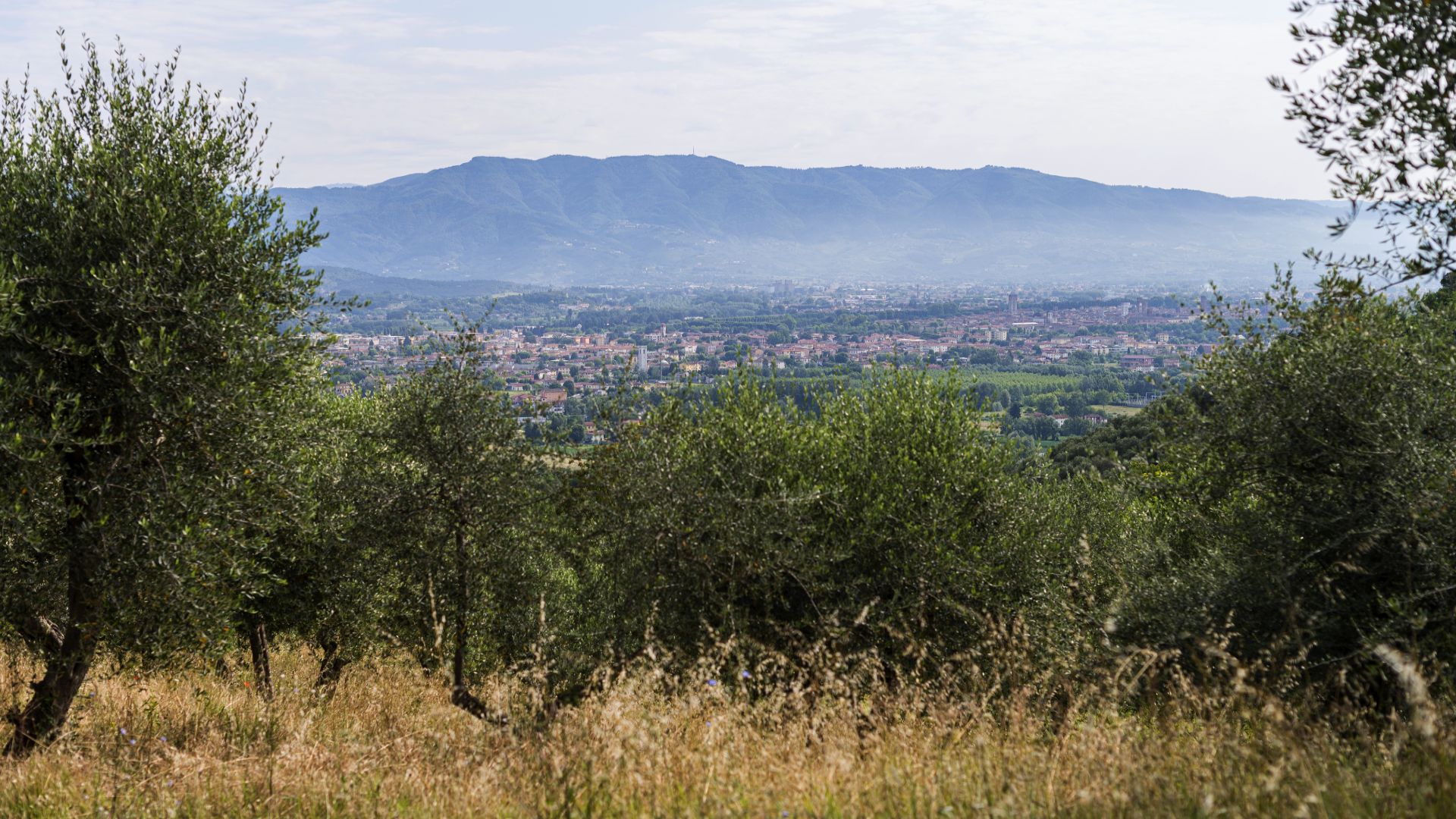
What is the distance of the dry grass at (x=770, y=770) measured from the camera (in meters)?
4.64

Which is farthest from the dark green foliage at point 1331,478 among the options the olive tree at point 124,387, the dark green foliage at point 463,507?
the olive tree at point 124,387

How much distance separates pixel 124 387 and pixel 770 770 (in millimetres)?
7993

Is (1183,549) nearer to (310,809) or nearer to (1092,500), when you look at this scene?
(1092,500)

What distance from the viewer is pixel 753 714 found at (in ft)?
21.7

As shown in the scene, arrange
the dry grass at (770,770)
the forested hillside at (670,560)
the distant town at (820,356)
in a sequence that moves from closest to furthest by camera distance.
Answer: the dry grass at (770,770) → the forested hillside at (670,560) → the distant town at (820,356)

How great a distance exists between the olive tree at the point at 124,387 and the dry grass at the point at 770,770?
1967mm

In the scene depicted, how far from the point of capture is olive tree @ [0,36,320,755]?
8945 mm

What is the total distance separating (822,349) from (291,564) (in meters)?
136

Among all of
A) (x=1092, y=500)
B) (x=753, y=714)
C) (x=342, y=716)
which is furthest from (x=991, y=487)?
(x=1092, y=500)

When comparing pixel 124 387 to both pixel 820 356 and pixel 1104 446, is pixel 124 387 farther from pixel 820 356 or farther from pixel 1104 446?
pixel 820 356

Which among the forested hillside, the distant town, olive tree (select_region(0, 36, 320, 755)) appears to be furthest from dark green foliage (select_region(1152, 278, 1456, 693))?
olive tree (select_region(0, 36, 320, 755))

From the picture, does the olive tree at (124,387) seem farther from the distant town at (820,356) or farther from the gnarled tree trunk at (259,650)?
the gnarled tree trunk at (259,650)

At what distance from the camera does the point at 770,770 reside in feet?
17.8

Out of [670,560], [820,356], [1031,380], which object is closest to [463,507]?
[670,560]
